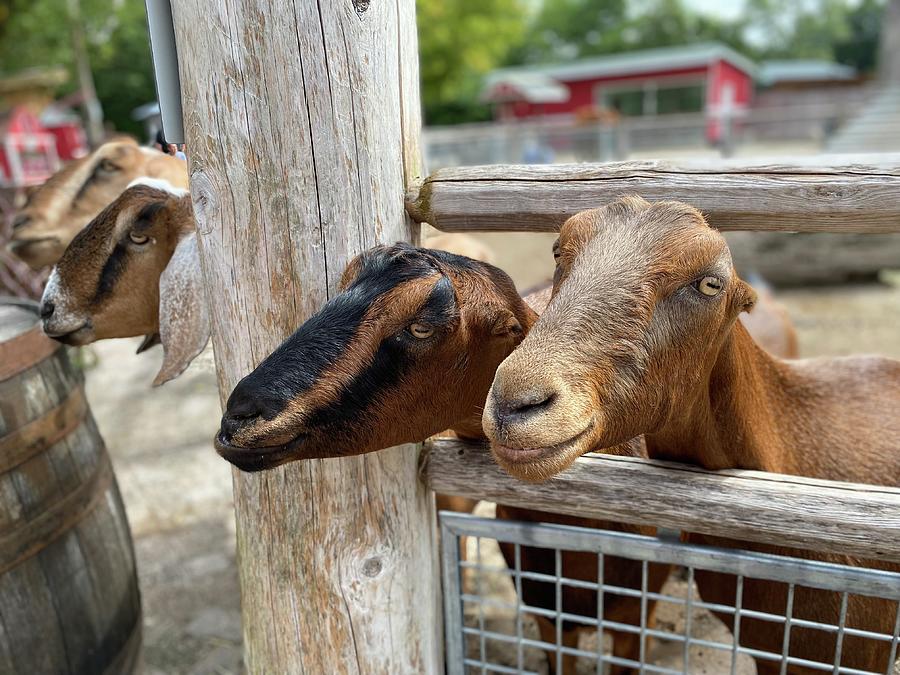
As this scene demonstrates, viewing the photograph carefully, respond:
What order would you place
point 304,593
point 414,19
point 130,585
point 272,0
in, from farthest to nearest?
1. point 130,585
2. point 304,593
3. point 414,19
4. point 272,0

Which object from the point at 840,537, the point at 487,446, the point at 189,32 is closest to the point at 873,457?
the point at 840,537

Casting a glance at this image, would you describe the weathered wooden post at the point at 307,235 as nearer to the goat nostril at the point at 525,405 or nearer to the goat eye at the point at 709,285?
the goat nostril at the point at 525,405

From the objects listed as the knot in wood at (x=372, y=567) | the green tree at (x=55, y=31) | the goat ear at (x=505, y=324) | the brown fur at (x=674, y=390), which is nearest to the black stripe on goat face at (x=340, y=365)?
the goat ear at (x=505, y=324)

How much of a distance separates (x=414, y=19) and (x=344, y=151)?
376 millimetres

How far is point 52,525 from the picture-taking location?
219 cm

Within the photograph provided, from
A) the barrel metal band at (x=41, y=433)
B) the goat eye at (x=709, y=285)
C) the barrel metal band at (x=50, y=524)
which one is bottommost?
the barrel metal band at (x=50, y=524)

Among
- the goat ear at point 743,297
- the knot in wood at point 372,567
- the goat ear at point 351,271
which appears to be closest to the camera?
the goat ear at point 743,297

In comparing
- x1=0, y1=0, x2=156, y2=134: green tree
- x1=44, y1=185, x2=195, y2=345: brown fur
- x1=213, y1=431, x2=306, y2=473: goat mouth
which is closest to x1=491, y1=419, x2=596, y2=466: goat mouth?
x1=213, y1=431, x2=306, y2=473: goat mouth

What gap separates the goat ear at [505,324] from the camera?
1588 millimetres

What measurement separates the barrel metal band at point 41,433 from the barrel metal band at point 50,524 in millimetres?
185

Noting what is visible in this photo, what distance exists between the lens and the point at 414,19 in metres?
1.68

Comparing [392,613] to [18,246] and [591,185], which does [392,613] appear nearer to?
[591,185]

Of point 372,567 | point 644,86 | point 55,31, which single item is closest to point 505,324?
point 372,567

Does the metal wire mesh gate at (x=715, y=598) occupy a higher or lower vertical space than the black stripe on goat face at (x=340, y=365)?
lower
